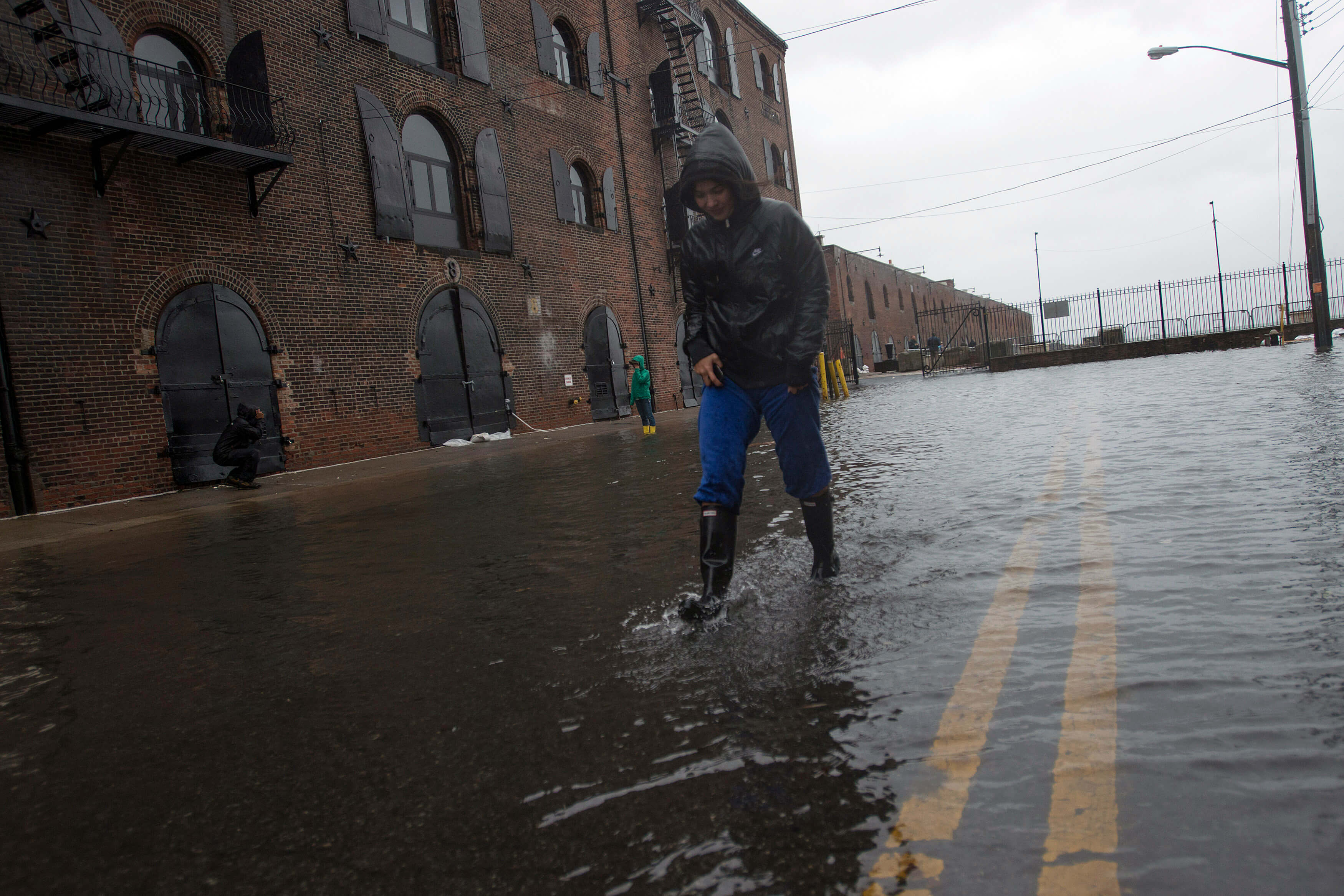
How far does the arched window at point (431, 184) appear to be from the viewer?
54.0 ft

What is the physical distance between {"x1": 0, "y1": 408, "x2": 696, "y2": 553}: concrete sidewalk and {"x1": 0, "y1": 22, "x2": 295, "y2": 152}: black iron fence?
4680 mm

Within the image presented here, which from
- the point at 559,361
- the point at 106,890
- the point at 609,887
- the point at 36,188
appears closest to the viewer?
the point at 609,887

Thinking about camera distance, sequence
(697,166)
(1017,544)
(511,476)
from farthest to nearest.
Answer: (511,476)
(1017,544)
(697,166)

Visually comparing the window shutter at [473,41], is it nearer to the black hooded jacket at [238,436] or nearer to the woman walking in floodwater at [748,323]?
the black hooded jacket at [238,436]

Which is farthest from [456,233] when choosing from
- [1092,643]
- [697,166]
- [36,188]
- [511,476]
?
[1092,643]

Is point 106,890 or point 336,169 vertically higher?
point 336,169

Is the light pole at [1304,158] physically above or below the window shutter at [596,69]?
below

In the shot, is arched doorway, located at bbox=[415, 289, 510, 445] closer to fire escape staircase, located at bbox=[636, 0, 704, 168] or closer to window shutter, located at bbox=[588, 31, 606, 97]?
window shutter, located at bbox=[588, 31, 606, 97]

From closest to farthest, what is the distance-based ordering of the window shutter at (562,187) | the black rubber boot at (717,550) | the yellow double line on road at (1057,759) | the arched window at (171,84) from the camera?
1. the yellow double line on road at (1057,759)
2. the black rubber boot at (717,550)
3. the arched window at (171,84)
4. the window shutter at (562,187)

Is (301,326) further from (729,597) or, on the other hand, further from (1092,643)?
(1092,643)

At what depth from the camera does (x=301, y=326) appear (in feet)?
45.2

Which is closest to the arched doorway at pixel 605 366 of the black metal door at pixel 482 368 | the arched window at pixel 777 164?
the black metal door at pixel 482 368

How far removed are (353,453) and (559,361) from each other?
6525 millimetres

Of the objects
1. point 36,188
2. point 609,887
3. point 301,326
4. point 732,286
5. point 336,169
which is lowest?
point 609,887
